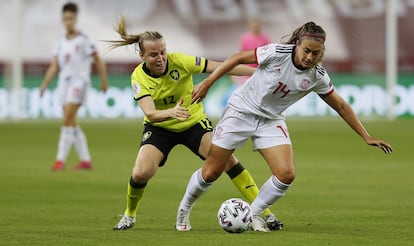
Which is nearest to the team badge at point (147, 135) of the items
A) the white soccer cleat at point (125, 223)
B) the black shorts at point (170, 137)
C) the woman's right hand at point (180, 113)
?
the black shorts at point (170, 137)

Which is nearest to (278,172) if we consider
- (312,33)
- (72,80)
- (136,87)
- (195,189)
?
(195,189)

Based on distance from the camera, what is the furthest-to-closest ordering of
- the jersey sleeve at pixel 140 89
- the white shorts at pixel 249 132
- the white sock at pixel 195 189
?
the white sock at pixel 195 189, the jersey sleeve at pixel 140 89, the white shorts at pixel 249 132

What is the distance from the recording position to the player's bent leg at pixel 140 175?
995 centimetres

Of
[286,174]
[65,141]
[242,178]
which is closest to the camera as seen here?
[286,174]

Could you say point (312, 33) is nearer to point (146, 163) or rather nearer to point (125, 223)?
point (146, 163)

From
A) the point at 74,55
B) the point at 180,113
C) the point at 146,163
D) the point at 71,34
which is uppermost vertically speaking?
the point at 71,34

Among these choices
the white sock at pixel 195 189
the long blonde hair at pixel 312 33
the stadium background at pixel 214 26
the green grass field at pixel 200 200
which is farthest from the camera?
the stadium background at pixel 214 26

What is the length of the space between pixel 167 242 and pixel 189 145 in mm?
1521

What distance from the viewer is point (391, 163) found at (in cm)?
1758

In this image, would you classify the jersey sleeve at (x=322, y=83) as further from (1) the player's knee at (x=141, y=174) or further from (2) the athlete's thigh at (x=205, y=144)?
(1) the player's knee at (x=141, y=174)

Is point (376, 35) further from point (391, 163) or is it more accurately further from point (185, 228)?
point (185, 228)

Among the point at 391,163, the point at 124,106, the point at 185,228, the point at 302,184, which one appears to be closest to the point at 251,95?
the point at 185,228

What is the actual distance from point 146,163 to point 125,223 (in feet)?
1.93

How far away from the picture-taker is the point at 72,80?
1702 cm
